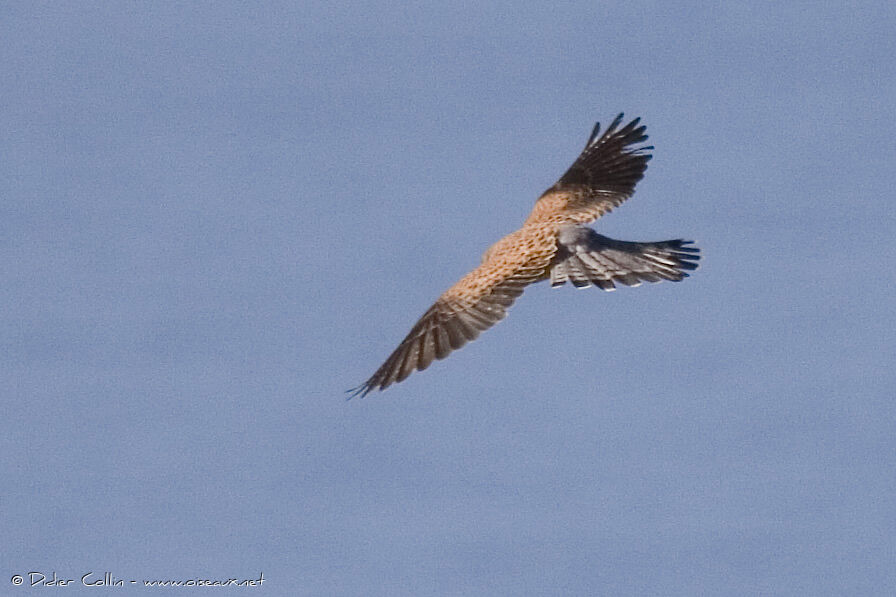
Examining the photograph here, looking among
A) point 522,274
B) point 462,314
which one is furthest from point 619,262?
point 462,314

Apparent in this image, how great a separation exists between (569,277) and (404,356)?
198 centimetres

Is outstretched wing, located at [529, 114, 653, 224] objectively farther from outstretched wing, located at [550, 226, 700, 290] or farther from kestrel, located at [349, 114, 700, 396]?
outstretched wing, located at [550, 226, 700, 290]

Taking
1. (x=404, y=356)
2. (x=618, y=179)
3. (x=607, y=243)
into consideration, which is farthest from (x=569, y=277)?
(x=618, y=179)

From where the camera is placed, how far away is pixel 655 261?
1559 cm

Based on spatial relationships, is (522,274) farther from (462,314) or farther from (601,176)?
(601,176)

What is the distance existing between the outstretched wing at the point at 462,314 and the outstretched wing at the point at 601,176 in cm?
252

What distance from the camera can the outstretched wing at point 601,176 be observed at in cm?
1845

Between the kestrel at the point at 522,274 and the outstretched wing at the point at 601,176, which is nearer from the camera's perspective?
the kestrel at the point at 522,274

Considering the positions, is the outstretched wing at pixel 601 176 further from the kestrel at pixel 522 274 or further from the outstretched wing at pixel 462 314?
the outstretched wing at pixel 462 314

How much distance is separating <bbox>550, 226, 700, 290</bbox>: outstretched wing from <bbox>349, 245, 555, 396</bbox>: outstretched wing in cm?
26

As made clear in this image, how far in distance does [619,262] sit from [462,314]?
5.86 feet

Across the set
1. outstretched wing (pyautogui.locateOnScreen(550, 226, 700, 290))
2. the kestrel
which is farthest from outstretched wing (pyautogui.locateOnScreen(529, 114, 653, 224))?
outstretched wing (pyautogui.locateOnScreen(550, 226, 700, 290))

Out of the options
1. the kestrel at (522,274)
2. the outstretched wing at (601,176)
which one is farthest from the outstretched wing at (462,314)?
the outstretched wing at (601,176)

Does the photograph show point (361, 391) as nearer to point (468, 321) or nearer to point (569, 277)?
point (468, 321)
